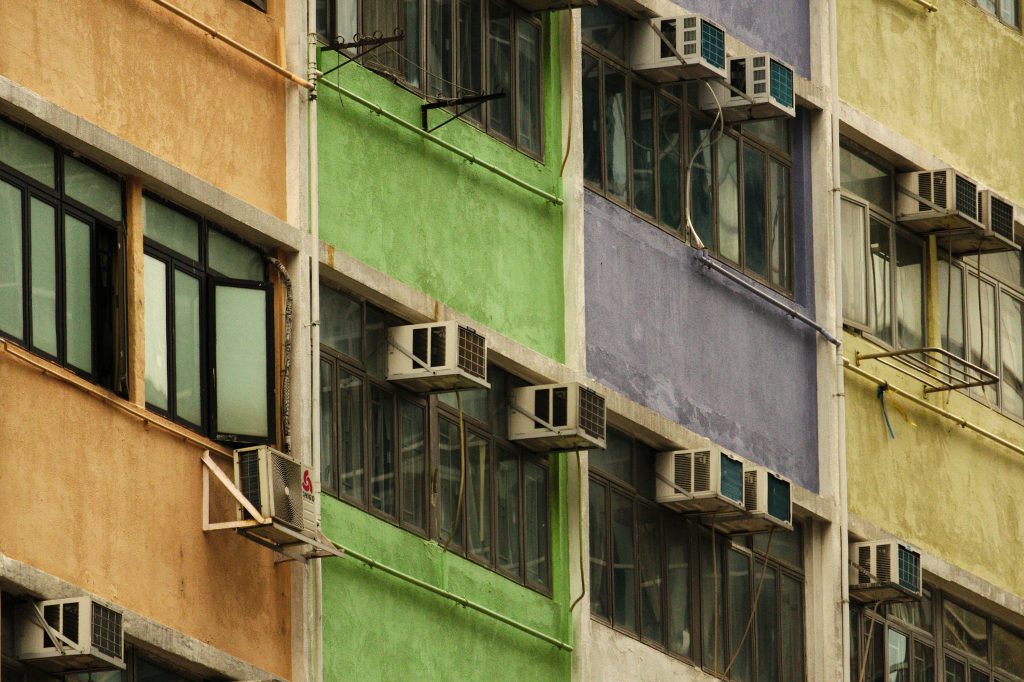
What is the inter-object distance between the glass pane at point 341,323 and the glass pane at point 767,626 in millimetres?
5821

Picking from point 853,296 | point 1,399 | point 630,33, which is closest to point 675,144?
point 630,33

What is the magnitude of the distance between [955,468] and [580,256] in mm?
6286

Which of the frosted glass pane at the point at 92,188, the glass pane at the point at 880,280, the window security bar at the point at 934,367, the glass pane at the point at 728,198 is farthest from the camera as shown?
the glass pane at the point at 880,280

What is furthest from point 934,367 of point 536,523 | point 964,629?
point 536,523

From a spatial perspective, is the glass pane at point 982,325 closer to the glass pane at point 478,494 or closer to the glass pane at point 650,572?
the glass pane at point 650,572

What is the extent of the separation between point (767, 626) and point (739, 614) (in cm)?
46

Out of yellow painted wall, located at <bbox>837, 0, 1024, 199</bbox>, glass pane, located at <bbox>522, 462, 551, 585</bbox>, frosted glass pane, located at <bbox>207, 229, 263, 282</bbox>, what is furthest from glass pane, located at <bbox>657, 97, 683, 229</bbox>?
frosted glass pane, located at <bbox>207, 229, 263, 282</bbox>

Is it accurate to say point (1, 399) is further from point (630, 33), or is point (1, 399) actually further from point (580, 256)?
point (630, 33)

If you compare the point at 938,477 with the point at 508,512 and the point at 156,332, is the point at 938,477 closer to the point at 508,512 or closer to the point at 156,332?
the point at 508,512

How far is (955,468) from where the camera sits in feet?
102

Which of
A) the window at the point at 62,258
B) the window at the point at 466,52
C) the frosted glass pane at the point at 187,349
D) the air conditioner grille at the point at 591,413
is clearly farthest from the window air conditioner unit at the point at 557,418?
the window at the point at 62,258

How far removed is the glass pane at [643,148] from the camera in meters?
27.4

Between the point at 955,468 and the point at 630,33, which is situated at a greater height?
the point at 630,33

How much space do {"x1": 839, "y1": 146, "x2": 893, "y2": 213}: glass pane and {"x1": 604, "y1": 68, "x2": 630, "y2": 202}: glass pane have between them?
146 inches
